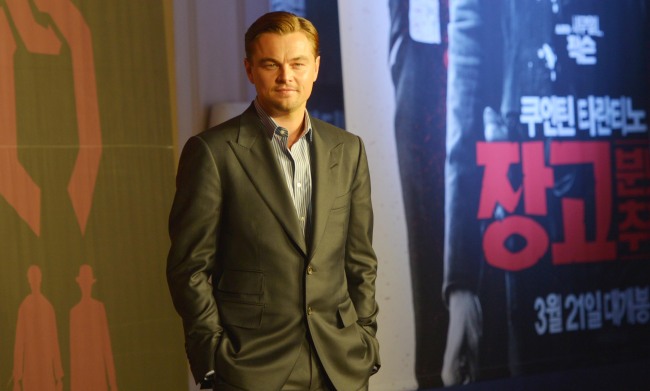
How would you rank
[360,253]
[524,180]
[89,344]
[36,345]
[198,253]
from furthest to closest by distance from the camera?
1. [524,180]
2. [89,344]
3. [36,345]
4. [360,253]
5. [198,253]

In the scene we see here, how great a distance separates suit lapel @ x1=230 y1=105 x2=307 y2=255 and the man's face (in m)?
0.08

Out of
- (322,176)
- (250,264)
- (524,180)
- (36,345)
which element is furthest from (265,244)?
(524,180)

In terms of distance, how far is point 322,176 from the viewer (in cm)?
185

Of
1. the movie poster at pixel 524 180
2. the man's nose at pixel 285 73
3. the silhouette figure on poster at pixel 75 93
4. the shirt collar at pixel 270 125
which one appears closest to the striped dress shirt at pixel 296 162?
the shirt collar at pixel 270 125

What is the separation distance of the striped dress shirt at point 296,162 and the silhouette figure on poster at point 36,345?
1323 millimetres

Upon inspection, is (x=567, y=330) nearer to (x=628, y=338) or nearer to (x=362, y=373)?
(x=628, y=338)

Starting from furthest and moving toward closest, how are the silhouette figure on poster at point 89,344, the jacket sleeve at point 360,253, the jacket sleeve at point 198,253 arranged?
the silhouette figure on poster at point 89,344 < the jacket sleeve at point 360,253 < the jacket sleeve at point 198,253

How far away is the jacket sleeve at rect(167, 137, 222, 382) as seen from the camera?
1790mm

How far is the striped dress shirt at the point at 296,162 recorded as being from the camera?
6.07 ft

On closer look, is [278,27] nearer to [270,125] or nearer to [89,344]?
[270,125]

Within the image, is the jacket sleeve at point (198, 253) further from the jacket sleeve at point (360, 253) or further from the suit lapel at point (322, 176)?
the jacket sleeve at point (360, 253)

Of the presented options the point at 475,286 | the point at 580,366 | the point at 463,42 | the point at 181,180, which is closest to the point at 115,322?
the point at 181,180

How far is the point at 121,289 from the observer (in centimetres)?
306

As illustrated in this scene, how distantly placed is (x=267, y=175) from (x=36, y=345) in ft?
4.58
